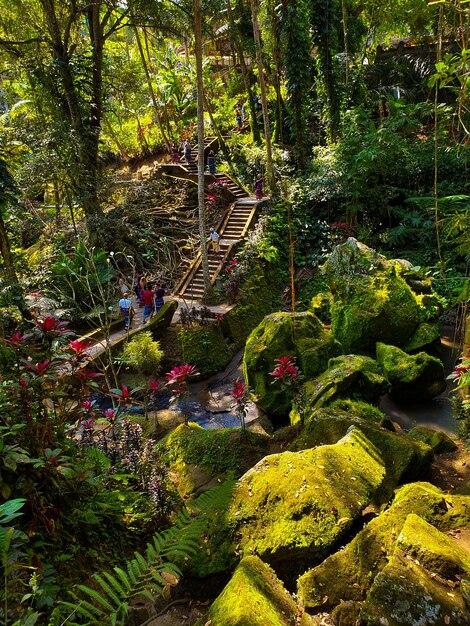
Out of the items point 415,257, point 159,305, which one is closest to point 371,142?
point 415,257

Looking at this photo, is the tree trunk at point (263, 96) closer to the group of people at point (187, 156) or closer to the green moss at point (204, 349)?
the group of people at point (187, 156)

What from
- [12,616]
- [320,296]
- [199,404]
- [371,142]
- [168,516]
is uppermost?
[371,142]

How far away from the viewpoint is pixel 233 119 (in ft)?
74.0

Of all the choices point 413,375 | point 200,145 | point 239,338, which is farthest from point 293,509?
point 200,145

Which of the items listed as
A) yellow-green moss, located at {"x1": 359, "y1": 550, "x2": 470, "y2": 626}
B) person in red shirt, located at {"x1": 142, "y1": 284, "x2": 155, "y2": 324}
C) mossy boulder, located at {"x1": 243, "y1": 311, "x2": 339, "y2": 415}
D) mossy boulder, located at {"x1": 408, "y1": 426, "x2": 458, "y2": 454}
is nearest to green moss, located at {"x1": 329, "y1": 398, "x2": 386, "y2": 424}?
mossy boulder, located at {"x1": 408, "y1": 426, "x2": 458, "y2": 454}

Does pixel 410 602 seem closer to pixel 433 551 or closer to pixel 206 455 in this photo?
pixel 433 551

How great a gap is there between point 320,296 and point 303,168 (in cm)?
800

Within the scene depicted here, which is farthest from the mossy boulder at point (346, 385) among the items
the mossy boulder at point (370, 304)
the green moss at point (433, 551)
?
the green moss at point (433, 551)

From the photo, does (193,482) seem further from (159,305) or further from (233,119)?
(233,119)

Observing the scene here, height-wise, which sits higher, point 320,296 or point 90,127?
point 90,127

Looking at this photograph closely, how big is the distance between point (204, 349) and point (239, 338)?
1.43 m

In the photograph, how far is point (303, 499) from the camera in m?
3.13

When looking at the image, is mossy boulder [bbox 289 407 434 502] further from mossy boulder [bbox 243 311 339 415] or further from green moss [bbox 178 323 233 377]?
green moss [bbox 178 323 233 377]

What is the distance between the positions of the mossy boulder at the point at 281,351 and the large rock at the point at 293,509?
3984 millimetres
